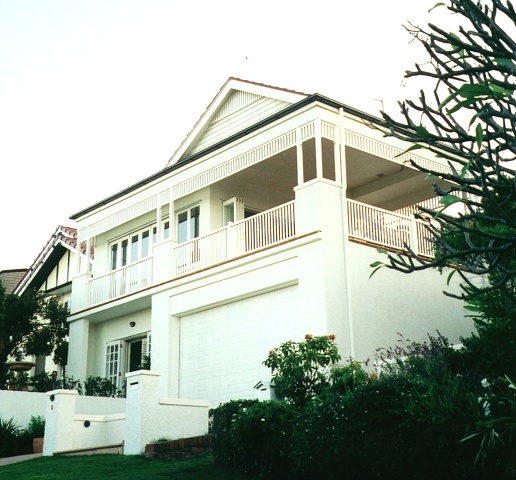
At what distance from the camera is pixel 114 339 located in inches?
896

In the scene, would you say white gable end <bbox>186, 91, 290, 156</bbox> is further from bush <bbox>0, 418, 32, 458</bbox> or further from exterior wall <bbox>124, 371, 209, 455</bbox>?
bush <bbox>0, 418, 32, 458</bbox>

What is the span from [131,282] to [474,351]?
13.1 meters

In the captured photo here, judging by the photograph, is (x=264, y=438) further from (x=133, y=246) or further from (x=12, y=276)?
(x=12, y=276)

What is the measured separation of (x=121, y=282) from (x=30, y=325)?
10.4 feet

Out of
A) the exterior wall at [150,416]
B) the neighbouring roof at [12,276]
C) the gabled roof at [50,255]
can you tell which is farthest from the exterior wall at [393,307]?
the neighbouring roof at [12,276]

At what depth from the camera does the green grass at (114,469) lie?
442 inches

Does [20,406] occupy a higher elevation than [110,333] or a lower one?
lower

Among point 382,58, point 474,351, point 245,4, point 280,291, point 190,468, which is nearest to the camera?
point 382,58

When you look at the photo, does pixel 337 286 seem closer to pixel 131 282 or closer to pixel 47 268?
pixel 131 282

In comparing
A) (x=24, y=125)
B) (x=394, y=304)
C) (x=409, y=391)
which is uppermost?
(x=24, y=125)

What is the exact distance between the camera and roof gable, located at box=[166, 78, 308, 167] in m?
19.9

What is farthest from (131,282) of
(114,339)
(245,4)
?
(245,4)

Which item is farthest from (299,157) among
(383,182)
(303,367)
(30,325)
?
(30,325)

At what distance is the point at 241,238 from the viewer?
1812cm
